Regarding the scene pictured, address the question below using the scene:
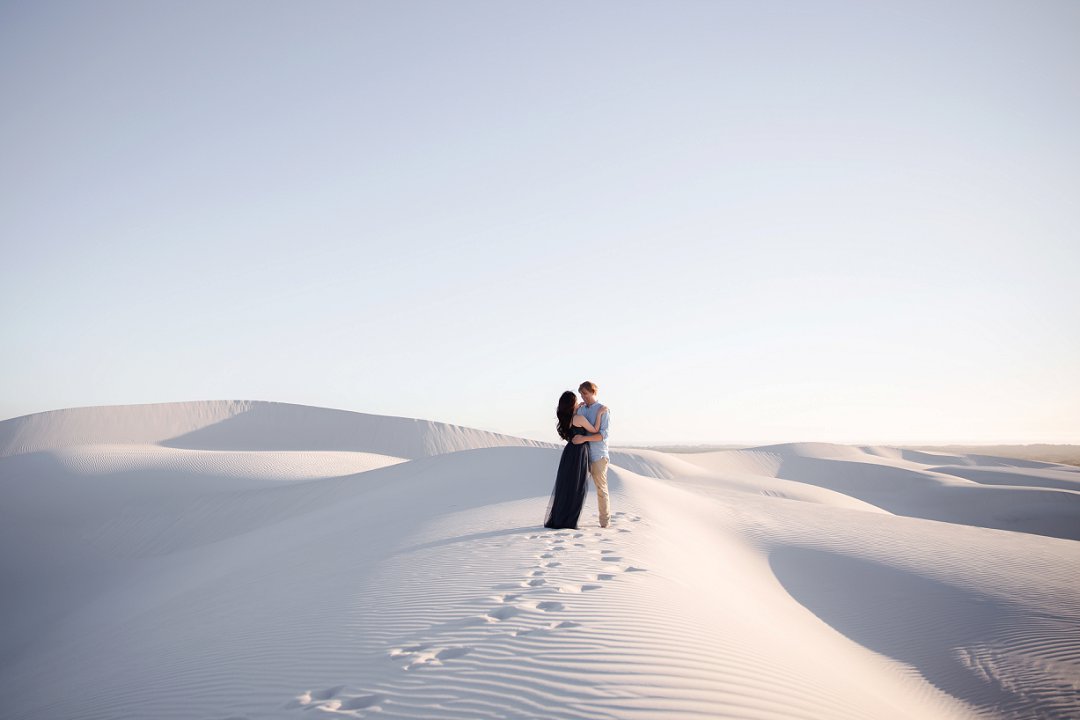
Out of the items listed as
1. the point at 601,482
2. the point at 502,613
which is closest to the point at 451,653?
the point at 502,613

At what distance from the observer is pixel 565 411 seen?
26.9 ft

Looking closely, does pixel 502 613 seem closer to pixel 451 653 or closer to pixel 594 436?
pixel 451 653

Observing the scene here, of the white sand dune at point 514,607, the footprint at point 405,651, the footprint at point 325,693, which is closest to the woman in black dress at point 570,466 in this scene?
the white sand dune at point 514,607

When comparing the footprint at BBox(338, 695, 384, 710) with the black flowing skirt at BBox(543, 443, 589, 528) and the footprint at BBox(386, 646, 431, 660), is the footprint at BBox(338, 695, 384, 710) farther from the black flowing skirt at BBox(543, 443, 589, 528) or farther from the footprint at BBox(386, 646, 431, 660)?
the black flowing skirt at BBox(543, 443, 589, 528)

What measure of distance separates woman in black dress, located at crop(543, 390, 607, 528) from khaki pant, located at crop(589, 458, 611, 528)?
0.12 metres

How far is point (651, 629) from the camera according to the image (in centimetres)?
422

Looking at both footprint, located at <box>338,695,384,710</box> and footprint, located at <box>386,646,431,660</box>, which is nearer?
footprint, located at <box>338,695,384,710</box>

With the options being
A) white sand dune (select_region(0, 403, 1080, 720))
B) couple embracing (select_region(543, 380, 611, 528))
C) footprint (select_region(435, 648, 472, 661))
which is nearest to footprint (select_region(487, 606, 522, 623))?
white sand dune (select_region(0, 403, 1080, 720))

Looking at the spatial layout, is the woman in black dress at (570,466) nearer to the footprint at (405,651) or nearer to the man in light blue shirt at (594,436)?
the man in light blue shirt at (594,436)

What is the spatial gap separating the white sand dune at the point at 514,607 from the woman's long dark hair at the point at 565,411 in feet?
4.85

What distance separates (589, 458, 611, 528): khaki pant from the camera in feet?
27.0

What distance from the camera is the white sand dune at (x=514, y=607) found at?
365 cm

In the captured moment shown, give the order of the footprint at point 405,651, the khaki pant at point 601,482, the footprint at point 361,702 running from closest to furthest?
the footprint at point 361,702, the footprint at point 405,651, the khaki pant at point 601,482

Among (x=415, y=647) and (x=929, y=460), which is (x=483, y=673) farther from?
(x=929, y=460)
